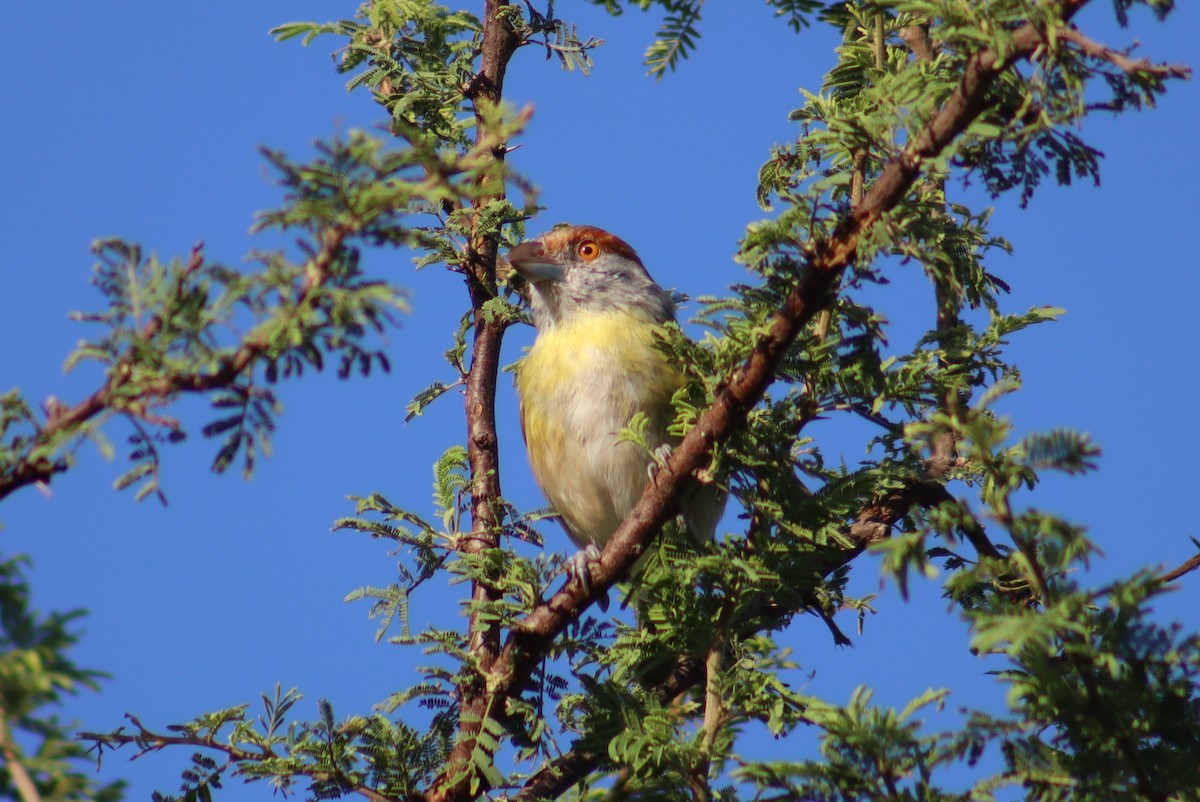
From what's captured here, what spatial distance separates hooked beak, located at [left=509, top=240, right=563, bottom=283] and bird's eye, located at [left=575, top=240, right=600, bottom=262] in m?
0.20

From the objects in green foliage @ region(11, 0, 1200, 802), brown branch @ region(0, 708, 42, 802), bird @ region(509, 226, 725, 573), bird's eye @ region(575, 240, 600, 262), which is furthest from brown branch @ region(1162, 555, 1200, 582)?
bird's eye @ region(575, 240, 600, 262)

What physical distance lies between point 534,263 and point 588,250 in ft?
1.81

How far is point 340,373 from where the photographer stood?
7.12 ft

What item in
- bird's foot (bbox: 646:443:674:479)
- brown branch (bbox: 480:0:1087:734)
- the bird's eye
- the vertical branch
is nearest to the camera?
brown branch (bbox: 480:0:1087:734)

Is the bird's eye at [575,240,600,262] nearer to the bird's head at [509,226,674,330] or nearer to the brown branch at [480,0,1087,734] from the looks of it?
the bird's head at [509,226,674,330]

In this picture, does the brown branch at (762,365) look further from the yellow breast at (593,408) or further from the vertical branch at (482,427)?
the yellow breast at (593,408)

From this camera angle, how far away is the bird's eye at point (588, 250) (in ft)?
19.9

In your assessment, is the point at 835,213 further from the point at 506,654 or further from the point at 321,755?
the point at 321,755

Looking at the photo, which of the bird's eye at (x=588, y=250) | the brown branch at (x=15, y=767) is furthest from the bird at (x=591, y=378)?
the brown branch at (x=15, y=767)

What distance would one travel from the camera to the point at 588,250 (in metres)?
6.13

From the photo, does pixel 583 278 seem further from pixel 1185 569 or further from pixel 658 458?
pixel 1185 569

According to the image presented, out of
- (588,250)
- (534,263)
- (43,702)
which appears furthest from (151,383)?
(588,250)

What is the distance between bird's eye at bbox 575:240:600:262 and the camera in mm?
6078

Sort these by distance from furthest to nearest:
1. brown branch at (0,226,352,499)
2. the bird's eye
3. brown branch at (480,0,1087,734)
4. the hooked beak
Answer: the bird's eye, the hooked beak, brown branch at (480,0,1087,734), brown branch at (0,226,352,499)
